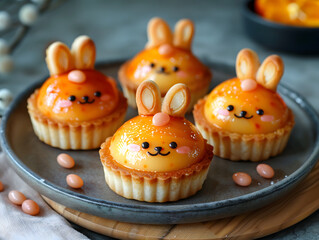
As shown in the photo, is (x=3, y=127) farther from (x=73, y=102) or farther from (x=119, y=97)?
(x=119, y=97)


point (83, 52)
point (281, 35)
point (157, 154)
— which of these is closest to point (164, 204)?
point (157, 154)

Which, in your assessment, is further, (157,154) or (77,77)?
(77,77)

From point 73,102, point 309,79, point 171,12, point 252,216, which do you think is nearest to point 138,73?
point 73,102

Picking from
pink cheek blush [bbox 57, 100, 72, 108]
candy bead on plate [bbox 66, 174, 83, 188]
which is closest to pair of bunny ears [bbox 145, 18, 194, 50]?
pink cheek blush [bbox 57, 100, 72, 108]

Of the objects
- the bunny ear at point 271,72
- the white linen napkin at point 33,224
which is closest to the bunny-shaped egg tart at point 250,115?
the bunny ear at point 271,72

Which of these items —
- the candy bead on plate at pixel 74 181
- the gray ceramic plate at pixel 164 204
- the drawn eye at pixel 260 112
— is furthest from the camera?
the drawn eye at pixel 260 112

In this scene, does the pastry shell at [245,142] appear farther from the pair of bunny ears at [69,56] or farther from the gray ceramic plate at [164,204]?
the pair of bunny ears at [69,56]

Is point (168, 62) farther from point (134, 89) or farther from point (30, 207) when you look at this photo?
point (30, 207)
